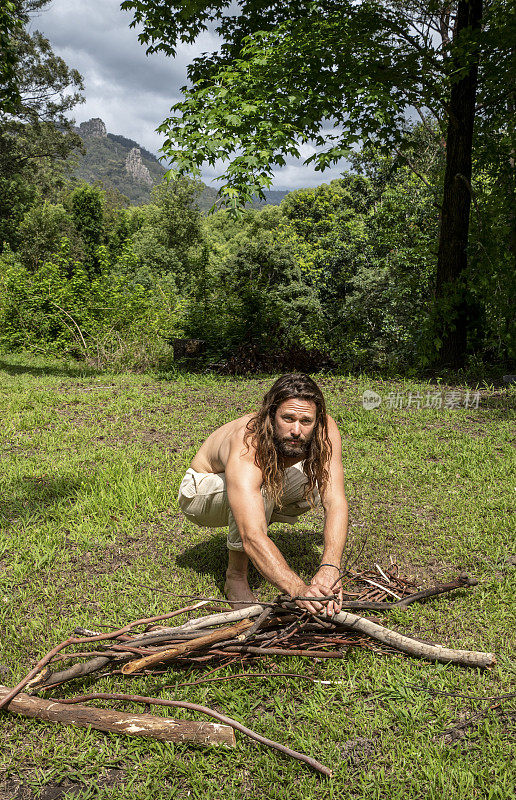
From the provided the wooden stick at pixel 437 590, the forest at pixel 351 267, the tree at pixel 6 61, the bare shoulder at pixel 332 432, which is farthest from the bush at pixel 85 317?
the wooden stick at pixel 437 590

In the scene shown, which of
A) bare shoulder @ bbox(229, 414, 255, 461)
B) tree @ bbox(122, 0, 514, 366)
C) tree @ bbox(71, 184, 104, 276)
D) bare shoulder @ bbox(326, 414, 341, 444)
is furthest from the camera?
tree @ bbox(71, 184, 104, 276)

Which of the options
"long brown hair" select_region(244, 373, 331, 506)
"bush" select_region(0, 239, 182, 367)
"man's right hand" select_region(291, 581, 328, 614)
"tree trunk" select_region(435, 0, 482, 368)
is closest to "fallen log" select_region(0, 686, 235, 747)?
"man's right hand" select_region(291, 581, 328, 614)

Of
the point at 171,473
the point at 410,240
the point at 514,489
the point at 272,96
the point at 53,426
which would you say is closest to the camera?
the point at 514,489

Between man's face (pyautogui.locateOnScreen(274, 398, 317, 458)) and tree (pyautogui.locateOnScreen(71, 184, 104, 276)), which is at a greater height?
tree (pyautogui.locateOnScreen(71, 184, 104, 276))

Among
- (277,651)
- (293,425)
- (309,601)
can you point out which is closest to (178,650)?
(277,651)

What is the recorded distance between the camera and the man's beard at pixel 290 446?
9.07 ft

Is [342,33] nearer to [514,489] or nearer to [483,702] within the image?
[514,489]

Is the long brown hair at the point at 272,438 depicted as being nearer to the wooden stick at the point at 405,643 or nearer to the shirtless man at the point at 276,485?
the shirtless man at the point at 276,485

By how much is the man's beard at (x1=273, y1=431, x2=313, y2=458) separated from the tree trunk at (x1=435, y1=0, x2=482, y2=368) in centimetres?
741

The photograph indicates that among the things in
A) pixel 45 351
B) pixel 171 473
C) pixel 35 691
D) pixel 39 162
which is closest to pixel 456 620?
pixel 35 691

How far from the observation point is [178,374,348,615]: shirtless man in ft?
8.06

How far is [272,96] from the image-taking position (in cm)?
885

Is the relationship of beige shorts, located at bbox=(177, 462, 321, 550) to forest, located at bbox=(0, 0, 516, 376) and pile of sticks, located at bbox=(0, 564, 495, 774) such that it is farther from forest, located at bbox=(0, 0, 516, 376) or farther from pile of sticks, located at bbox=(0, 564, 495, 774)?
forest, located at bbox=(0, 0, 516, 376)

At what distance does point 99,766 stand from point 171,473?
302cm
